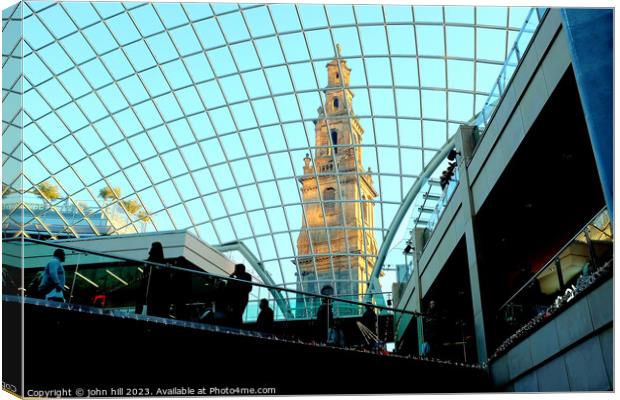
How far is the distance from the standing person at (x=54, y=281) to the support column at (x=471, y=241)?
11.5 m

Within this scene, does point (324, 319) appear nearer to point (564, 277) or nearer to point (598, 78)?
point (564, 277)

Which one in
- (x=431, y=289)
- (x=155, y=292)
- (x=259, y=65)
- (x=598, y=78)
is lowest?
(x=155, y=292)

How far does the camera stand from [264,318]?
15.6 metres

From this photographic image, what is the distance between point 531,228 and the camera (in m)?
21.8

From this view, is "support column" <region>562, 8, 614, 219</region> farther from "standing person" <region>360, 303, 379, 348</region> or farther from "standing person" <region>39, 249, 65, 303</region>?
"standing person" <region>39, 249, 65, 303</region>

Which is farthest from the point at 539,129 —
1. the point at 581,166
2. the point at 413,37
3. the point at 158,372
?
the point at 413,37

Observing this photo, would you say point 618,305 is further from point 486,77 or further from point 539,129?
point 486,77

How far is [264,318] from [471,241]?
331 inches

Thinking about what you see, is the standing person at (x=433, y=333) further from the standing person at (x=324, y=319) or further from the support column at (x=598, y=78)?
the support column at (x=598, y=78)

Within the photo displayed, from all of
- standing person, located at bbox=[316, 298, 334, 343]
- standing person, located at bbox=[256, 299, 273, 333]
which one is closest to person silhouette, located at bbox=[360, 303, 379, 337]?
standing person, located at bbox=[316, 298, 334, 343]

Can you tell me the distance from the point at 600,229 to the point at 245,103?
124 feet

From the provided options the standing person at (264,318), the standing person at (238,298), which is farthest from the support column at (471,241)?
the standing person at (238,298)

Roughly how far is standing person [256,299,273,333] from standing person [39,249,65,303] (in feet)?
14.4

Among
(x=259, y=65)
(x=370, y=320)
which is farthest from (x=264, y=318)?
(x=259, y=65)
